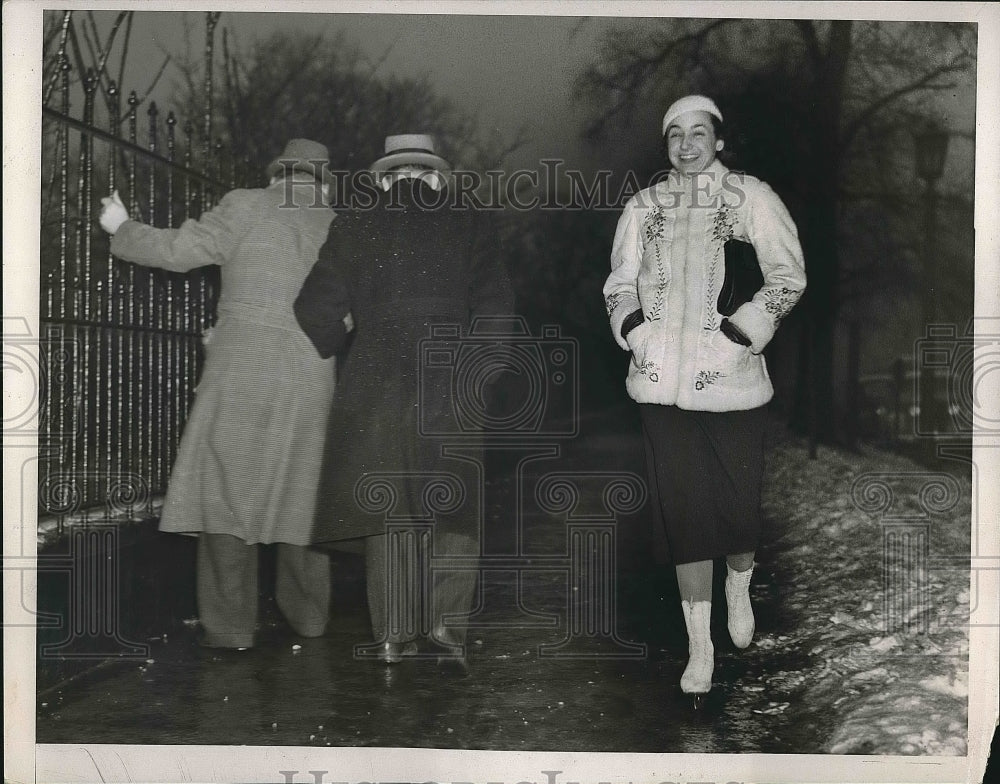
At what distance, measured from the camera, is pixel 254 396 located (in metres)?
3.45

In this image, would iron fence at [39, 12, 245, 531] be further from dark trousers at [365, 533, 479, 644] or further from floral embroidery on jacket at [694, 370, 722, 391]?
floral embroidery on jacket at [694, 370, 722, 391]

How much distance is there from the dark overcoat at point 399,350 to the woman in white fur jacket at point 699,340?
1.69 ft

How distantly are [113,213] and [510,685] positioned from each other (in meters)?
2.11

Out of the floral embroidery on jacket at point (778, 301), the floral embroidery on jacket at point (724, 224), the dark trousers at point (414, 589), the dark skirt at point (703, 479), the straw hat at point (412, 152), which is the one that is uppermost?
the straw hat at point (412, 152)

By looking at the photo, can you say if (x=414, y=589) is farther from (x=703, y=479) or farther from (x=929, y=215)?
(x=929, y=215)

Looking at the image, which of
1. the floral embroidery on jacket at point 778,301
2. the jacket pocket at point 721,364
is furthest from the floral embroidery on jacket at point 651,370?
the floral embroidery on jacket at point 778,301

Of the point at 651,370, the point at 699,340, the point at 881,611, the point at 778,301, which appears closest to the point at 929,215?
the point at 778,301

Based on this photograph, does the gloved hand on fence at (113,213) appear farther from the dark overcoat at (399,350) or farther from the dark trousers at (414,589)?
the dark trousers at (414,589)

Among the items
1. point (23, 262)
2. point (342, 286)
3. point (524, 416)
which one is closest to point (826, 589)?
point (524, 416)

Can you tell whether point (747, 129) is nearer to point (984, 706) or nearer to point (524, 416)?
point (524, 416)

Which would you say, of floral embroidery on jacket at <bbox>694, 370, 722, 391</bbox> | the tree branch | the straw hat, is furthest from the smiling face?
the straw hat

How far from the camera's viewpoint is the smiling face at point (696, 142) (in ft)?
11.1

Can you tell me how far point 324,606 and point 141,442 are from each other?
2.78 ft

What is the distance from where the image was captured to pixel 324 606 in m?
3.48
